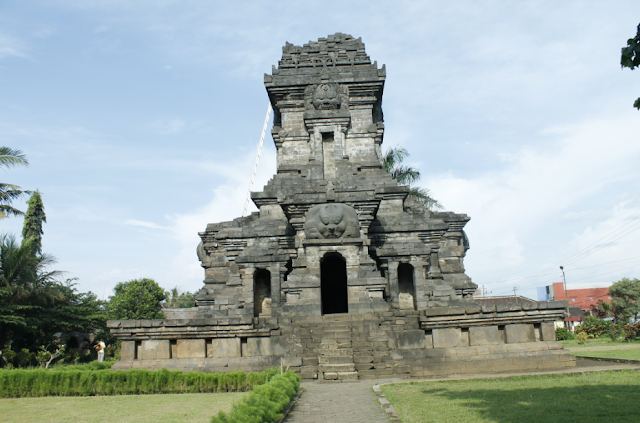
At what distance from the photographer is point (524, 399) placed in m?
8.90

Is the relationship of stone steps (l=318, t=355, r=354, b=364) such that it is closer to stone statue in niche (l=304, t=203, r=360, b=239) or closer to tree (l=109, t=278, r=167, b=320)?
stone statue in niche (l=304, t=203, r=360, b=239)

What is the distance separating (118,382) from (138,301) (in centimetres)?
3747

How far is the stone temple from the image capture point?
1399 centimetres

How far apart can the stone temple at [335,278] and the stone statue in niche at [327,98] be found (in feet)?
0.18

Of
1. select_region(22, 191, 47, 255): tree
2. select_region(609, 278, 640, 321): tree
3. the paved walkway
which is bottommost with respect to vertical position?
the paved walkway

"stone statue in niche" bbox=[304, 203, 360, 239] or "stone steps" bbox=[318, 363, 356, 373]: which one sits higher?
"stone statue in niche" bbox=[304, 203, 360, 239]

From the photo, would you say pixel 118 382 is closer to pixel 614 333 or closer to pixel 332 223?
pixel 332 223

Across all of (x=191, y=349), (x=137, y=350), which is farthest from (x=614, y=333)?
(x=137, y=350)

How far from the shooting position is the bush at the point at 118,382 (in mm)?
11727

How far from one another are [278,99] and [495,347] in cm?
1610

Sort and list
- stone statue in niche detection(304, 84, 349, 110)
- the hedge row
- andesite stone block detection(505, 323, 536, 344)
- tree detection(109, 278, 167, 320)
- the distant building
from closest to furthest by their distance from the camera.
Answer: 1. the hedge row
2. andesite stone block detection(505, 323, 536, 344)
3. stone statue in niche detection(304, 84, 349, 110)
4. tree detection(109, 278, 167, 320)
5. the distant building

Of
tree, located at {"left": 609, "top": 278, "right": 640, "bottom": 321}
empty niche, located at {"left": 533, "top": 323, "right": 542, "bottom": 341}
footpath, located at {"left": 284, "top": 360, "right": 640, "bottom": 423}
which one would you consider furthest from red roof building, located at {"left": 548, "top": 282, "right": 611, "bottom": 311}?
footpath, located at {"left": 284, "top": 360, "right": 640, "bottom": 423}

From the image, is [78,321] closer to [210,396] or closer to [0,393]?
[0,393]

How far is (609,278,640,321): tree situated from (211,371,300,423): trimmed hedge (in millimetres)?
41225
